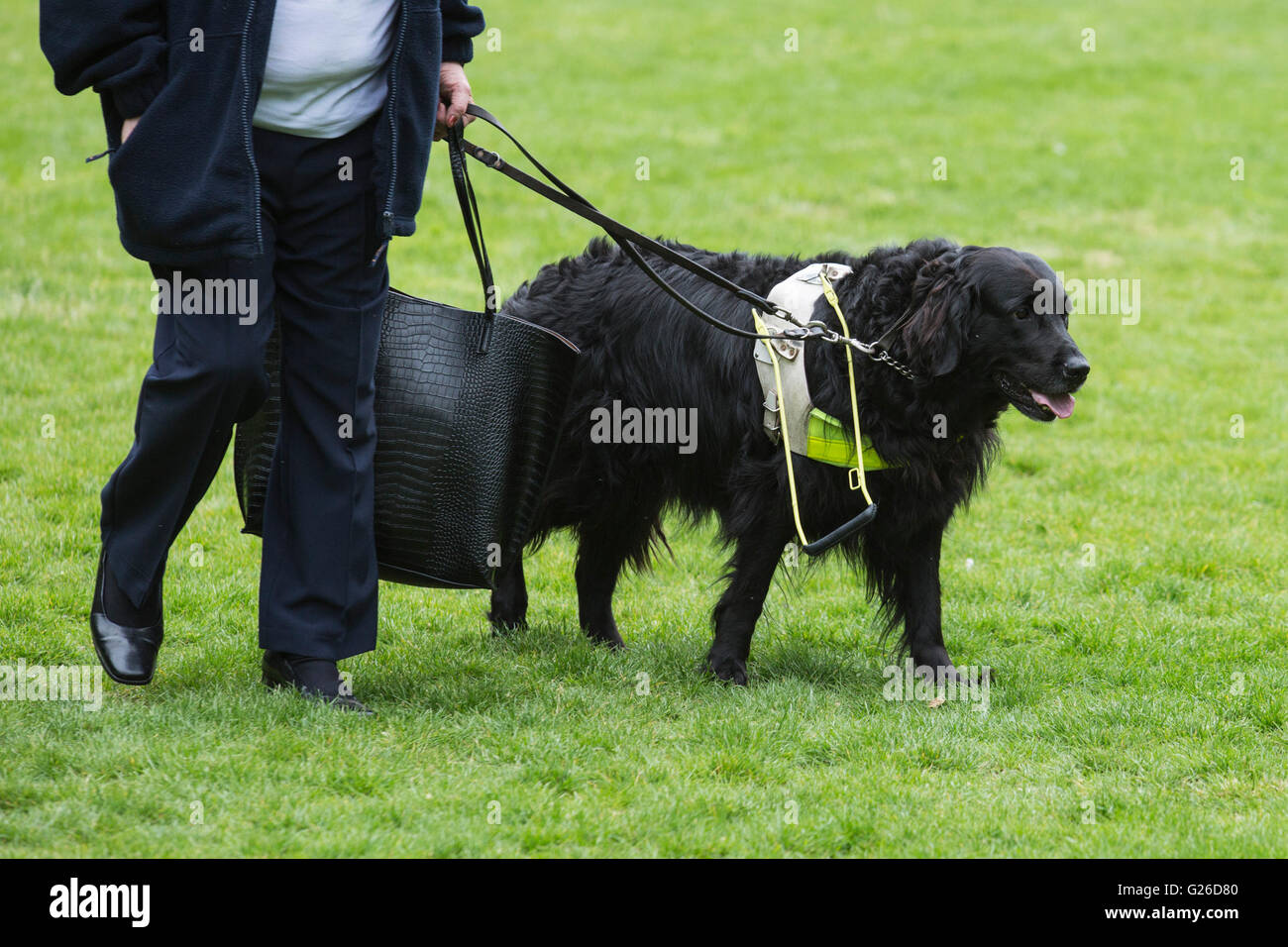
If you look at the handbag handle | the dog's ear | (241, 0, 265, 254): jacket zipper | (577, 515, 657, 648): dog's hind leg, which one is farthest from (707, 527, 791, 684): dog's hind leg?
(241, 0, 265, 254): jacket zipper

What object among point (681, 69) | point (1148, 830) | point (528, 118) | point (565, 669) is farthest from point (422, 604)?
point (681, 69)

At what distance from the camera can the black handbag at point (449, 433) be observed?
4.01 metres

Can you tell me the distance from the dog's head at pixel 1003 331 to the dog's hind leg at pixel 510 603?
5.15ft

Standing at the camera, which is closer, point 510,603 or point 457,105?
point 457,105

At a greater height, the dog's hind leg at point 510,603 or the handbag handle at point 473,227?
the handbag handle at point 473,227

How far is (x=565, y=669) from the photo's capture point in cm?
452

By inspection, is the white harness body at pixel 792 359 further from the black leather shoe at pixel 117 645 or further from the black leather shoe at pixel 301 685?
the black leather shoe at pixel 117 645

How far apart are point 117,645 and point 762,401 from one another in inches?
78.6

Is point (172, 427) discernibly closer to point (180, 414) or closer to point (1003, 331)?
point (180, 414)

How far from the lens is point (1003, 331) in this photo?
4.21m

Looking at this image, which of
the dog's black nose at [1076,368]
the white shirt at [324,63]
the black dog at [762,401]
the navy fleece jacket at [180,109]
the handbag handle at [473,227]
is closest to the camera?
the navy fleece jacket at [180,109]

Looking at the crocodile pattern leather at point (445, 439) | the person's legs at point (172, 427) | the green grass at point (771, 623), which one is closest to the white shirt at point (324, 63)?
the person's legs at point (172, 427)

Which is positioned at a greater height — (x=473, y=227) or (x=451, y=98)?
(x=451, y=98)

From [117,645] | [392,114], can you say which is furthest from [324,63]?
[117,645]
